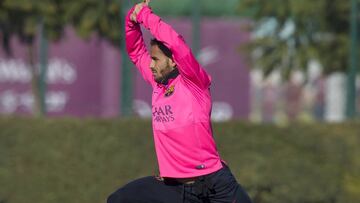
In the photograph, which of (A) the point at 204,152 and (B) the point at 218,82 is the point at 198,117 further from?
(B) the point at 218,82

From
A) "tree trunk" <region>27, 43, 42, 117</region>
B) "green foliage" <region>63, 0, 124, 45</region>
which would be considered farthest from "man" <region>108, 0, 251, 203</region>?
"tree trunk" <region>27, 43, 42, 117</region>

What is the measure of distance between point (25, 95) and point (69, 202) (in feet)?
59.0

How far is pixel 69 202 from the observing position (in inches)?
494

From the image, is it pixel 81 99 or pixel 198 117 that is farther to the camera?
pixel 81 99

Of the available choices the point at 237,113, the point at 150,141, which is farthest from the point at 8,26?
the point at 237,113

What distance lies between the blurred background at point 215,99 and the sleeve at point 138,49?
5679mm

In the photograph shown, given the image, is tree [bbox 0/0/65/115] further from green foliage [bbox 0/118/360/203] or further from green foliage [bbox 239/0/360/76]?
green foliage [bbox 0/118/360/203]

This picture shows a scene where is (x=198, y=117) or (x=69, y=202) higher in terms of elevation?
(x=198, y=117)

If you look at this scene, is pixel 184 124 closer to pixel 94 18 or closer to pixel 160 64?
pixel 160 64

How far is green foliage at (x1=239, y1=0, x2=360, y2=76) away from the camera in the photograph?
20703mm

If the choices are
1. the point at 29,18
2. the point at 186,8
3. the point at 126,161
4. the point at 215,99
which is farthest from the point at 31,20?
the point at 215,99

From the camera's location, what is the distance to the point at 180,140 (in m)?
6.49

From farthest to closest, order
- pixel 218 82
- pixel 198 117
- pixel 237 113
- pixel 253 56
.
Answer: pixel 237 113
pixel 218 82
pixel 253 56
pixel 198 117

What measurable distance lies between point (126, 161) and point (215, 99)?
57.0 ft
